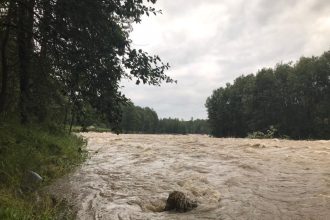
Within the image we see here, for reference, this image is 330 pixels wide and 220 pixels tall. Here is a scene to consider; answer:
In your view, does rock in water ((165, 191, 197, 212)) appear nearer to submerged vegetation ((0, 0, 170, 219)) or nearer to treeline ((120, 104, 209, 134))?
submerged vegetation ((0, 0, 170, 219))

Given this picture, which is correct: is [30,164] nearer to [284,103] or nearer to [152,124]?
[284,103]

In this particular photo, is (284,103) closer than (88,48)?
No

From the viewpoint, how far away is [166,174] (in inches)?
595

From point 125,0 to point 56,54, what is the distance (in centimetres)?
251

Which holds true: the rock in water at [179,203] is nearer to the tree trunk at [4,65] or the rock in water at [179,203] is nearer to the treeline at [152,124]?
the tree trunk at [4,65]

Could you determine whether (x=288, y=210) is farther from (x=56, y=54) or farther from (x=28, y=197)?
(x=56, y=54)

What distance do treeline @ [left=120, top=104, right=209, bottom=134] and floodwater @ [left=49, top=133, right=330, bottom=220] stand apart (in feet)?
304

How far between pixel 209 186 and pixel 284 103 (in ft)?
191

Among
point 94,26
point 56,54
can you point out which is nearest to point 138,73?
point 94,26

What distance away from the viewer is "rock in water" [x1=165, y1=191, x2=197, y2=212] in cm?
999

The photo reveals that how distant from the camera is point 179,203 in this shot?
10.0 metres

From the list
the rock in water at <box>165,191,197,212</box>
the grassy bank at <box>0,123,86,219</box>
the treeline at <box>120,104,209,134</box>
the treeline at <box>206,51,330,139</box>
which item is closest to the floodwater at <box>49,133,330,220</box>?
the rock in water at <box>165,191,197,212</box>

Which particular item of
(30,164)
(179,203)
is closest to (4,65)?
(30,164)

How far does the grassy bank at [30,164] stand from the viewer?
8.80m
